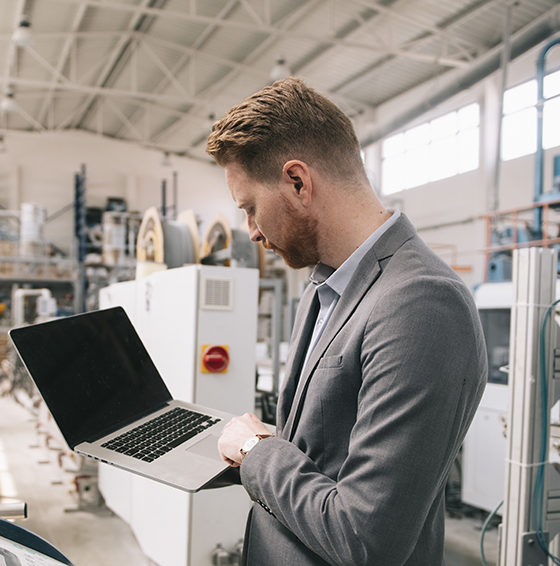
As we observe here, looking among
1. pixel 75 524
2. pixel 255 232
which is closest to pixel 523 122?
pixel 75 524

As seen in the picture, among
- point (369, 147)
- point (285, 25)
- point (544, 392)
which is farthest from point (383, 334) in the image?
point (369, 147)

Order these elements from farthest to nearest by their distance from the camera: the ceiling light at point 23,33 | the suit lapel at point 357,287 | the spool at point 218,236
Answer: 1. the ceiling light at point 23,33
2. the spool at point 218,236
3. the suit lapel at point 357,287

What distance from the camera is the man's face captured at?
36.7 inches

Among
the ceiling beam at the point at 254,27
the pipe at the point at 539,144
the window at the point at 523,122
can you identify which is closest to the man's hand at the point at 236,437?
the pipe at the point at 539,144

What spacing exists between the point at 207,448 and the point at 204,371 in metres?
1.57

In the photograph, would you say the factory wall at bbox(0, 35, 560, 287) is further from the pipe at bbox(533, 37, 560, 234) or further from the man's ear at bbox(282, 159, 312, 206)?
the man's ear at bbox(282, 159, 312, 206)

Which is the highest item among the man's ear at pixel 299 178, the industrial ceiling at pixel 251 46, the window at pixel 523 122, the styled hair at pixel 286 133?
the industrial ceiling at pixel 251 46

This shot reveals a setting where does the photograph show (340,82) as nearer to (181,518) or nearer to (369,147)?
(369,147)

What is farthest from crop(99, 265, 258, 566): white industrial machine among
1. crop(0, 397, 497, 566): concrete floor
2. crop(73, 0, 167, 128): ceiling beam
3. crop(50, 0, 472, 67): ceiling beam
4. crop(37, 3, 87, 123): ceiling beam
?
crop(37, 3, 87, 123): ceiling beam

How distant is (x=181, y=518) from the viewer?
2.65 meters

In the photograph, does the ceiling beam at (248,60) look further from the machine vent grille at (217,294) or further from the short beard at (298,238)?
the short beard at (298,238)

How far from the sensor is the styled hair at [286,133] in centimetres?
89

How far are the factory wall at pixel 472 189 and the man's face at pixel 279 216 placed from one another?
7950 millimetres

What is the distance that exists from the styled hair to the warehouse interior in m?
0.65
